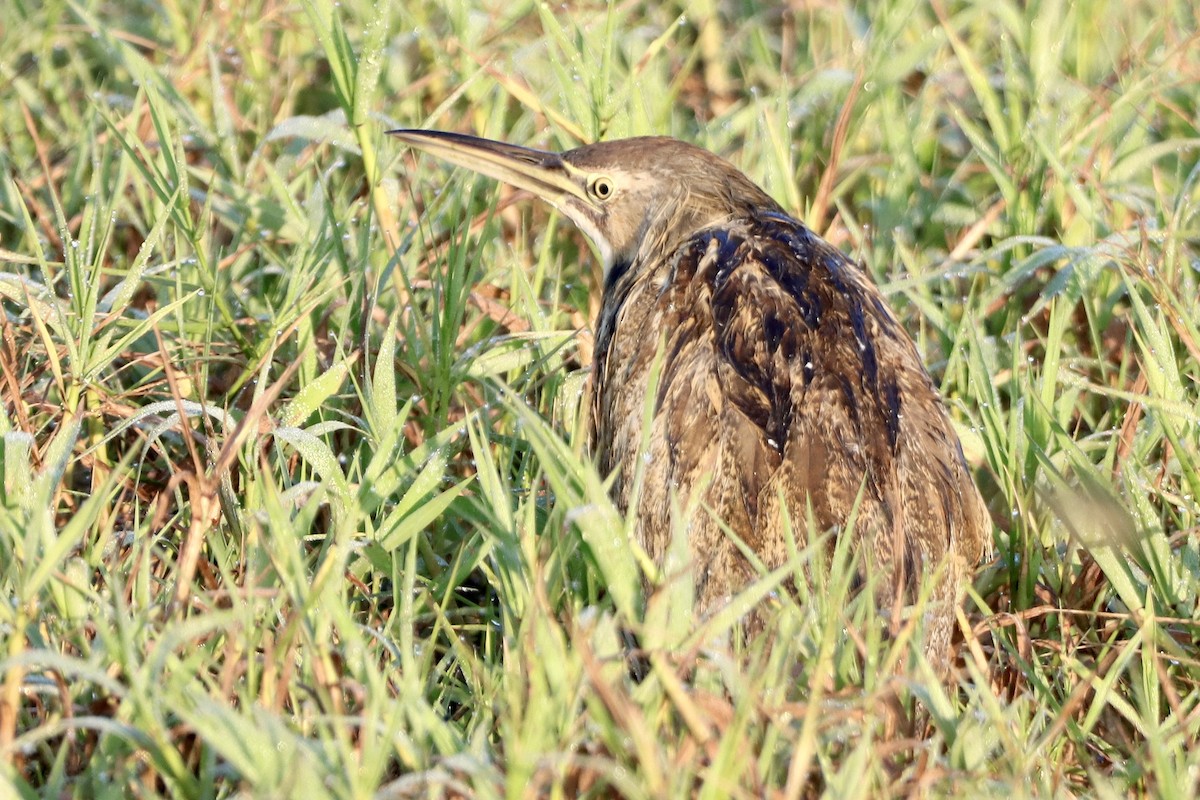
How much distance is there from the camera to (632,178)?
364 cm

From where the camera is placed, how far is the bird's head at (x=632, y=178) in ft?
11.8

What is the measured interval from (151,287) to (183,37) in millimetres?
943

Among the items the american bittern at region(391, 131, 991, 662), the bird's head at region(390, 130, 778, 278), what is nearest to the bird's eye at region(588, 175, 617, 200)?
the bird's head at region(390, 130, 778, 278)

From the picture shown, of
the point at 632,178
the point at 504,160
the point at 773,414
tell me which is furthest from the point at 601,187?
the point at 773,414

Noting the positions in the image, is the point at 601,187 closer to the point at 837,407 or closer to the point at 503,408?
the point at 503,408

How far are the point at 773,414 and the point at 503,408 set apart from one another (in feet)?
2.62

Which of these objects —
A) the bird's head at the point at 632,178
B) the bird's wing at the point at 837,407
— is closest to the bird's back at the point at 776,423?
the bird's wing at the point at 837,407

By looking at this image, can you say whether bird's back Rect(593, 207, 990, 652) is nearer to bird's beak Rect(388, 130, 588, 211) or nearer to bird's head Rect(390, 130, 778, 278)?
bird's head Rect(390, 130, 778, 278)

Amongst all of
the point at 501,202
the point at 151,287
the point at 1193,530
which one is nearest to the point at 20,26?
the point at 151,287

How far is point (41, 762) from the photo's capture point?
2574 mm

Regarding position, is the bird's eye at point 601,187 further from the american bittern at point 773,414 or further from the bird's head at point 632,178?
the american bittern at point 773,414

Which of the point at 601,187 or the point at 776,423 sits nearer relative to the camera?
the point at 776,423

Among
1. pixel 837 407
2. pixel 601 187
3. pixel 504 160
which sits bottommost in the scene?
pixel 837 407

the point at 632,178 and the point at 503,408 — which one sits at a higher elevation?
the point at 632,178
